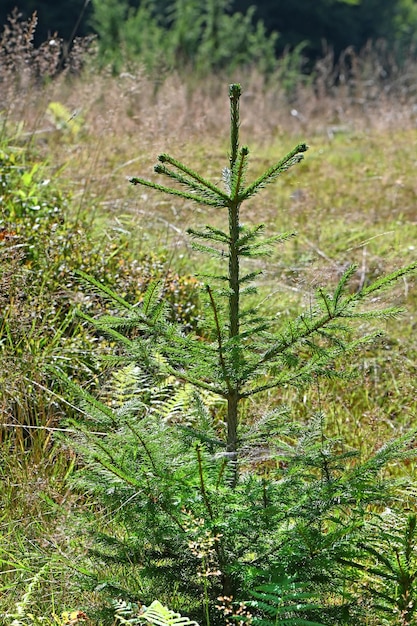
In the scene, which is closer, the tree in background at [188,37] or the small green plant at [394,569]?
the small green plant at [394,569]

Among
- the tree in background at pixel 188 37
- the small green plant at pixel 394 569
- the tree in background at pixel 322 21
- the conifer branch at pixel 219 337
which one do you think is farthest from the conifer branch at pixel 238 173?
the tree in background at pixel 322 21

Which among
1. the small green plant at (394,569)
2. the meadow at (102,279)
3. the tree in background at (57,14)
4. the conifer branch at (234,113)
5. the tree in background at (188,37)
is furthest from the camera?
the tree in background at (57,14)

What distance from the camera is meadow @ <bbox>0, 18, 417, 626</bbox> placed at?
219 centimetres

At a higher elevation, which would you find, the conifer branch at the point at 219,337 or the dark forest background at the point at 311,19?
the dark forest background at the point at 311,19

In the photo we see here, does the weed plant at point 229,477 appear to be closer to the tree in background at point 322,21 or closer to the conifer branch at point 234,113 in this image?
the conifer branch at point 234,113

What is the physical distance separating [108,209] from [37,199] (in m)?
0.63

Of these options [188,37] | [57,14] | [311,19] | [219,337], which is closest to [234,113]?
[219,337]

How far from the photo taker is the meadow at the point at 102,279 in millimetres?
2186

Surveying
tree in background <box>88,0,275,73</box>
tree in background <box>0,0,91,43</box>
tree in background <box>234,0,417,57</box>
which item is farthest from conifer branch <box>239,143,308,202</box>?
tree in background <box>234,0,417,57</box>

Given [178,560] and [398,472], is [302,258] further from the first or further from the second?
[178,560]

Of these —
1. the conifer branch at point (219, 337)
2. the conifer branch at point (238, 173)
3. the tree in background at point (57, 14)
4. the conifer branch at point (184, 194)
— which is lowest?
the conifer branch at point (219, 337)

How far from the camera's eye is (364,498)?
1.82 meters

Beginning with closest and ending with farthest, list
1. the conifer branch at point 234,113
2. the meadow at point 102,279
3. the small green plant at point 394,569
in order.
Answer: the small green plant at point 394,569
the conifer branch at point 234,113
the meadow at point 102,279

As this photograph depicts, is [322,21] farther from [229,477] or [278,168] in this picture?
[229,477]
